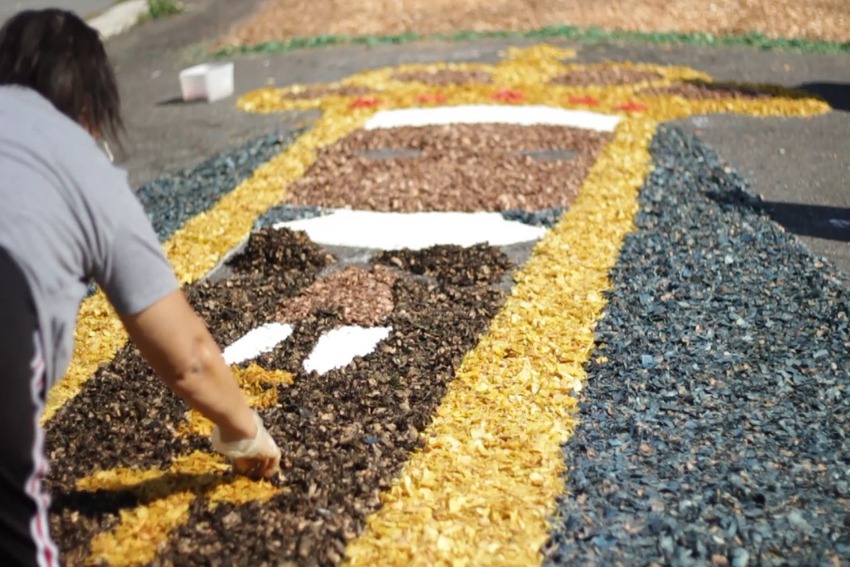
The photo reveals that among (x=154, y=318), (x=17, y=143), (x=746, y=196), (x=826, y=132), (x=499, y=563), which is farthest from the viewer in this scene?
(x=826, y=132)

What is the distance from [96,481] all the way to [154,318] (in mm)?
1391

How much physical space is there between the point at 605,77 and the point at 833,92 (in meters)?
2.46

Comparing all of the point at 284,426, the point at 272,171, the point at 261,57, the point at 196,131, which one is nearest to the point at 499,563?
the point at 284,426

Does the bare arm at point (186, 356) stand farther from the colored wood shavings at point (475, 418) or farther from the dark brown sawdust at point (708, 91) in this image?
the dark brown sawdust at point (708, 91)

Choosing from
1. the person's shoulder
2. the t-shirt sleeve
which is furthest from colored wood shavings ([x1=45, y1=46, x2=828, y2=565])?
the person's shoulder

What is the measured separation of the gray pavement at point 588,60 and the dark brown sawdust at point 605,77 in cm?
90

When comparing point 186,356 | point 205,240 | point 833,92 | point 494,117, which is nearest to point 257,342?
point 205,240

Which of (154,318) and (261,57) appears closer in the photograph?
(154,318)

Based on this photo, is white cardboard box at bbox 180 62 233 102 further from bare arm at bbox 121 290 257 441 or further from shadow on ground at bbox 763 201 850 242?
bare arm at bbox 121 290 257 441

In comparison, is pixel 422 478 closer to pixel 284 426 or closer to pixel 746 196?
pixel 284 426

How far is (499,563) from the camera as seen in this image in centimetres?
310

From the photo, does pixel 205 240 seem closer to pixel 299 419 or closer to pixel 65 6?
pixel 299 419

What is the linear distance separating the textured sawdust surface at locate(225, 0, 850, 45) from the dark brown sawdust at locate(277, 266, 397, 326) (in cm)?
922

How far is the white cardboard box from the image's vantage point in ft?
34.1
